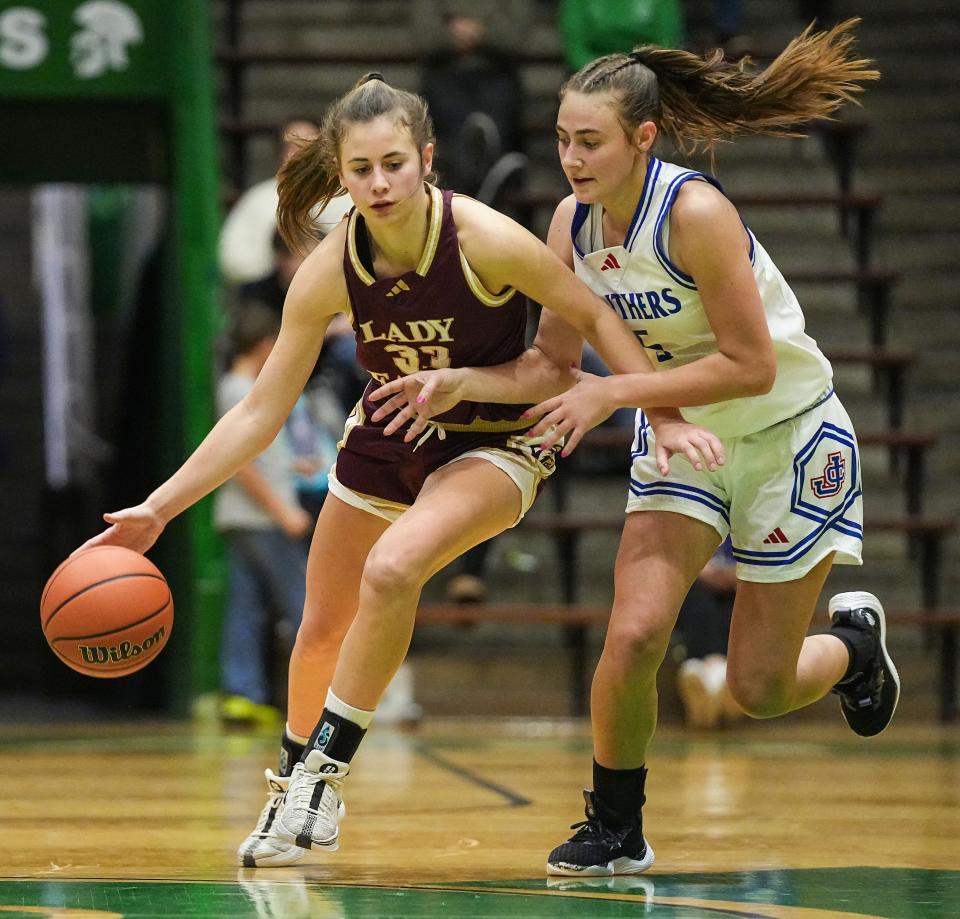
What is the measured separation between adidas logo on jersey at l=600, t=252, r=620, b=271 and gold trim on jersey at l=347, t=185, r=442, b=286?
24 cm

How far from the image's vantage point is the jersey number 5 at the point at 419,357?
3.49 m

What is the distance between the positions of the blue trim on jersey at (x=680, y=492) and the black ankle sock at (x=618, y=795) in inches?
21.8

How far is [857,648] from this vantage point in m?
4.16

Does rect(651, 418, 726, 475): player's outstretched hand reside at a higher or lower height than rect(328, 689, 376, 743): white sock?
higher

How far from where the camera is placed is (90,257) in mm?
11070

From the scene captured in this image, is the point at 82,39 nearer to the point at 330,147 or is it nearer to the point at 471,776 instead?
the point at 471,776

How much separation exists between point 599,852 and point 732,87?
1573 millimetres

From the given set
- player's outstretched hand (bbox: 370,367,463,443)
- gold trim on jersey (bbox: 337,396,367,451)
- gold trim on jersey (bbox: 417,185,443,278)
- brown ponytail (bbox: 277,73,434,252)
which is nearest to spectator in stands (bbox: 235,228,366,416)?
brown ponytail (bbox: 277,73,434,252)

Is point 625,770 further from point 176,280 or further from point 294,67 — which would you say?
point 294,67

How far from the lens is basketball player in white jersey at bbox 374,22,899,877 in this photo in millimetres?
3404

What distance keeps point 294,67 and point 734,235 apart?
6.16 meters

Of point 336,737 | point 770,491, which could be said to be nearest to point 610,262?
point 770,491

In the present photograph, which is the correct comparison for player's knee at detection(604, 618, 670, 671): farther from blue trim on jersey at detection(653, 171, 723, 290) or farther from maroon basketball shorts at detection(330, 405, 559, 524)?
blue trim on jersey at detection(653, 171, 723, 290)

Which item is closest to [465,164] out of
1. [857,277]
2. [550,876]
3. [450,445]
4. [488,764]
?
[857,277]
